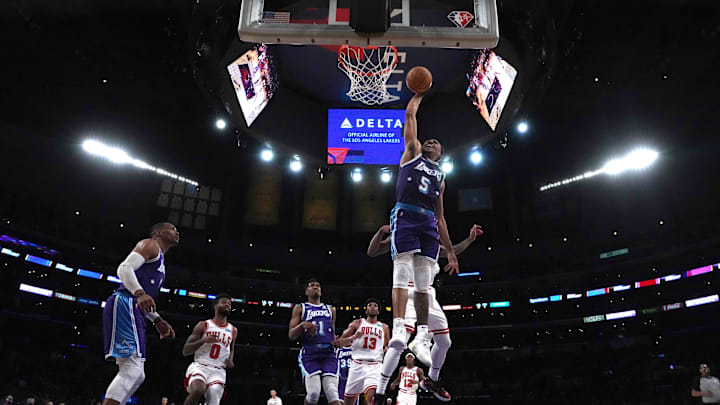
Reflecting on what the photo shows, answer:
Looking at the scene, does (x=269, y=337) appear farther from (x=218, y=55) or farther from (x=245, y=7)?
(x=245, y=7)

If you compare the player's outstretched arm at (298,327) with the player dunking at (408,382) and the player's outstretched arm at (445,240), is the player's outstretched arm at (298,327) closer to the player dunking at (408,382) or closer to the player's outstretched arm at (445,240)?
the player's outstretched arm at (445,240)

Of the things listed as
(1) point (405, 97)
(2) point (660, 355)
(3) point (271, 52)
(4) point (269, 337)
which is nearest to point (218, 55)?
(3) point (271, 52)

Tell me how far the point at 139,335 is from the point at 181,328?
23300 mm

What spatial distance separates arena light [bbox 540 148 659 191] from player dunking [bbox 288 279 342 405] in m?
20.3

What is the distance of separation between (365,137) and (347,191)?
13.6m

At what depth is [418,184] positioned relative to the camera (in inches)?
215

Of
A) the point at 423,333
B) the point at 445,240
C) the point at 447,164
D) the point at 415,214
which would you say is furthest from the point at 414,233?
the point at 447,164

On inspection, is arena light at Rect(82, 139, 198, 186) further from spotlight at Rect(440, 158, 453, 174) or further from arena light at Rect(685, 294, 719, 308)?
arena light at Rect(685, 294, 719, 308)

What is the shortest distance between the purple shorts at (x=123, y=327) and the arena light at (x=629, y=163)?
76.4ft

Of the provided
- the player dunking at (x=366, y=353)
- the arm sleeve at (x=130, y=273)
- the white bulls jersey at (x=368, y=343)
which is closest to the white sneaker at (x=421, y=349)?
the player dunking at (x=366, y=353)

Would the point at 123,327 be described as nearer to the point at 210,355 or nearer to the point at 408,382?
the point at 210,355

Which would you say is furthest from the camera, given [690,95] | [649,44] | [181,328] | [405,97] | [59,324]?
[181,328]

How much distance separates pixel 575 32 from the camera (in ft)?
46.9

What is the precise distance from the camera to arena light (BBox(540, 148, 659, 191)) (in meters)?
23.5
